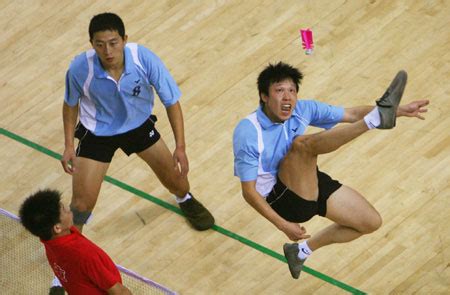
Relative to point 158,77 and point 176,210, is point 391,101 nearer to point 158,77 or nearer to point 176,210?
point 158,77

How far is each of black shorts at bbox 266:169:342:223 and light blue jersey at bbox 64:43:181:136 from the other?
96 cm

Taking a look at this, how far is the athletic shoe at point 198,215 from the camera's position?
8.05 metres

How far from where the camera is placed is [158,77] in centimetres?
731

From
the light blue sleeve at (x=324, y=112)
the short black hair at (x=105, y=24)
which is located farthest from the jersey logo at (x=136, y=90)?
the light blue sleeve at (x=324, y=112)

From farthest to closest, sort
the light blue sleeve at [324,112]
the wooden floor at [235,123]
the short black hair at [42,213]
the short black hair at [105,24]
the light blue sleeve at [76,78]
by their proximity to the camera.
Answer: the wooden floor at [235,123]
the light blue sleeve at [76,78]
the short black hair at [105,24]
the light blue sleeve at [324,112]
the short black hair at [42,213]

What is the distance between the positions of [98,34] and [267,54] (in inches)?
103

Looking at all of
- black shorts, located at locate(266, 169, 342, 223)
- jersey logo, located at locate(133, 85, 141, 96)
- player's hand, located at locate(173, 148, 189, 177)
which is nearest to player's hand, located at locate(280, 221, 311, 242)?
black shorts, located at locate(266, 169, 342, 223)

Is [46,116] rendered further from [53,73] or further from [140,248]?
[140,248]

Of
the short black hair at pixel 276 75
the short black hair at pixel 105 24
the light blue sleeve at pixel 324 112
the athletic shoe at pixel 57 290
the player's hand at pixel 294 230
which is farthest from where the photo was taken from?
the athletic shoe at pixel 57 290

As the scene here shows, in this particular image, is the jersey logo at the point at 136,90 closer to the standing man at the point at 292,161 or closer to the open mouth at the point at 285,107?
the standing man at the point at 292,161

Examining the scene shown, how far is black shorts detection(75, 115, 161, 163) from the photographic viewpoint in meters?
7.42

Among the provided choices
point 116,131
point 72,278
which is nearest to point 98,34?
point 116,131

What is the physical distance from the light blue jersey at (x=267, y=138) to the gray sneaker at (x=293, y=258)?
0.47m

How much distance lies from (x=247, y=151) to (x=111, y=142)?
1.19 meters
